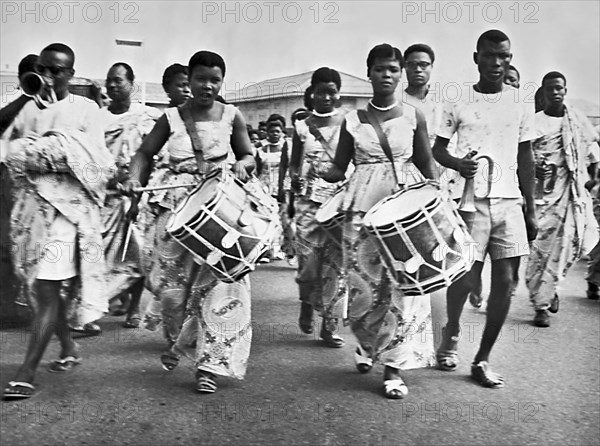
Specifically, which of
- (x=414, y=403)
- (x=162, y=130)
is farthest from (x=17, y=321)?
(x=414, y=403)

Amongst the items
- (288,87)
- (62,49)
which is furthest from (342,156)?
(288,87)

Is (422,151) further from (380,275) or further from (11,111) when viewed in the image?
(11,111)

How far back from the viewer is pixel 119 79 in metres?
6.06

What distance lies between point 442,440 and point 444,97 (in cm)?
208

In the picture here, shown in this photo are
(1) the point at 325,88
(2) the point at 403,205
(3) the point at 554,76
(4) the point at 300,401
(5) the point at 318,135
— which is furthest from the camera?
(3) the point at 554,76

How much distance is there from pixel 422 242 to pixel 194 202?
1.15 m

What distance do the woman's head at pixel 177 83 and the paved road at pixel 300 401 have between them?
1.70 m

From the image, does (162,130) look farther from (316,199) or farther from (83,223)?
(316,199)

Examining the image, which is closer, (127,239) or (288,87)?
(127,239)

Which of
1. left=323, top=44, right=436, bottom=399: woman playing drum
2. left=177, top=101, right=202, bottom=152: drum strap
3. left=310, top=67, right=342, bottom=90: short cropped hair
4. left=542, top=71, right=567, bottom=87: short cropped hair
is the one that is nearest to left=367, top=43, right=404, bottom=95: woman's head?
left=323, top=44, right=436, bottom=399: woman playing drum

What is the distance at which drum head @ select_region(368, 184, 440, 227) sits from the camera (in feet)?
12.3

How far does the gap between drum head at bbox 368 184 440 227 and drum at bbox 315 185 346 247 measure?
77cm

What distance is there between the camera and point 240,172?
4.20 metres

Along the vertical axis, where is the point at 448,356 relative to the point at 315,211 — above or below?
below
